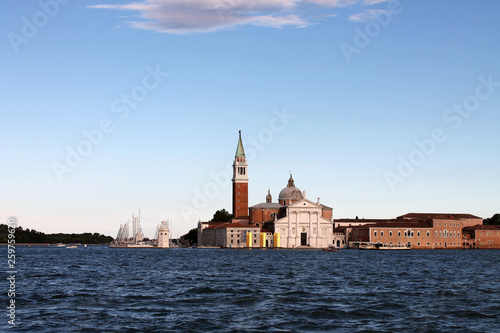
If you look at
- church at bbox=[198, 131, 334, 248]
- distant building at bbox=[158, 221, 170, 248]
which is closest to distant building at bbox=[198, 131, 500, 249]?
church at bbox=[198, 131, 334, 248]

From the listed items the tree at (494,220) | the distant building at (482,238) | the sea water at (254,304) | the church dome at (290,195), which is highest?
the church dome at (290,195)

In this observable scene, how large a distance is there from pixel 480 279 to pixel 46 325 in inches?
1139

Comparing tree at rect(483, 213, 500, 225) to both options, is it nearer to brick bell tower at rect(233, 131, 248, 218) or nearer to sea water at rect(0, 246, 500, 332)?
brick bell tower at rect(233, 131, 248, 218)

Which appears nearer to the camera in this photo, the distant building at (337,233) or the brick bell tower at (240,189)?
the distant building at (337,233)

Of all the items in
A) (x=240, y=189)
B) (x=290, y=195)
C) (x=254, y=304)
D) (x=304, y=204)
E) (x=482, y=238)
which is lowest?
(x=254, y=304)

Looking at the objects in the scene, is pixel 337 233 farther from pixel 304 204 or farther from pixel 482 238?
pixel 482 238

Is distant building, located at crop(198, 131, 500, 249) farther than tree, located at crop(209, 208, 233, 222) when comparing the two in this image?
No

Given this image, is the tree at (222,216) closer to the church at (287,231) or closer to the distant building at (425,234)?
the church at (287,231)

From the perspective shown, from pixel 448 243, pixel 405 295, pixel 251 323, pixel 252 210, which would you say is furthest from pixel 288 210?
pixel 251 323

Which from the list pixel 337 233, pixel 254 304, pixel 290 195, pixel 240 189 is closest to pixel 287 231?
pixel 337 233

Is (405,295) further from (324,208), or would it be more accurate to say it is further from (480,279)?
(324,208)

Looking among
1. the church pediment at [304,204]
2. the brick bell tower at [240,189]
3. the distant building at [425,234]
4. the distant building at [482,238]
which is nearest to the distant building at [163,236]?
the brick bell tower at [240,189]

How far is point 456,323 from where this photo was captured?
925 inches

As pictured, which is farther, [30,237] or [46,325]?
[30,237]
